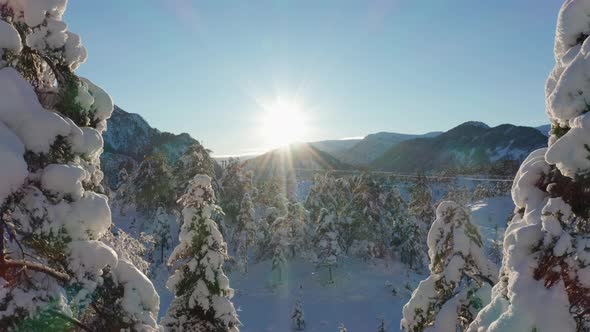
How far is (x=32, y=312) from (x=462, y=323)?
360 inches

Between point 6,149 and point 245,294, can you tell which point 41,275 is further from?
point 245,294

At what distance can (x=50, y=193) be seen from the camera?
5922 millimetres

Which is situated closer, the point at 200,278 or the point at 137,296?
the point at 137,296

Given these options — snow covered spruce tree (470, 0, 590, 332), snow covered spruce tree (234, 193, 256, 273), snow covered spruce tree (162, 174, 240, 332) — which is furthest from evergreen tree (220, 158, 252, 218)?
snow covered spruce tree (470, 0, 590, 332)

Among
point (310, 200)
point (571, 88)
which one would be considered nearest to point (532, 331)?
point (571, 88)

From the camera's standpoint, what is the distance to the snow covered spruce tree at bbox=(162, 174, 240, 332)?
1583cm

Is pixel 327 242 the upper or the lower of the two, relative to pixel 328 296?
upper

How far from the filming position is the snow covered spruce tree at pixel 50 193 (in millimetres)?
5672

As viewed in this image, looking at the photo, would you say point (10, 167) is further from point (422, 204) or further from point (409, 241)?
point (422, 204)

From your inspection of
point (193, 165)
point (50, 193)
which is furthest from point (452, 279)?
point (193, 165)

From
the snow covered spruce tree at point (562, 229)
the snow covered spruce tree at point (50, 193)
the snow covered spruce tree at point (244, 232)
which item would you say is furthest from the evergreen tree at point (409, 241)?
the snow covered spruce tree at point (50, 193)

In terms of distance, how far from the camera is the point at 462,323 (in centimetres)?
1076

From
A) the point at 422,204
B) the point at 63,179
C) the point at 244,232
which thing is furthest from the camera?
the point at 422,204

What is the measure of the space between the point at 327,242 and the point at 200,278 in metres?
29.7
